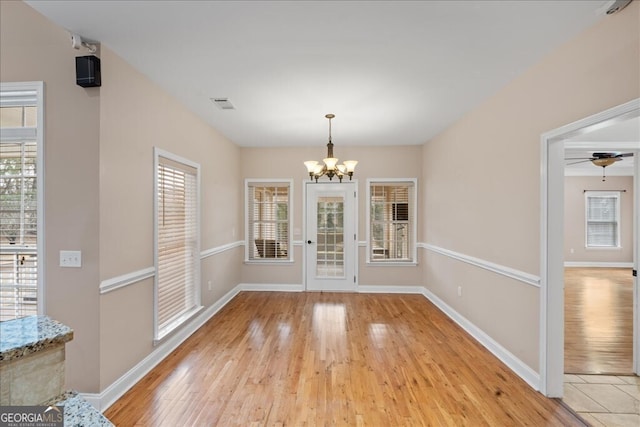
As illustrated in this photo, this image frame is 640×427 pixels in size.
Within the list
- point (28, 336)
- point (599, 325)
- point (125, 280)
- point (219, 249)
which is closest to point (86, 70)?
point (125, 280)

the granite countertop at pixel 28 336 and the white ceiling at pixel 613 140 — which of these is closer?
the granite countertop at pixel 28 336

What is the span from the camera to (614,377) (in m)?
2.66

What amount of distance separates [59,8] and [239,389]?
2961 millimetres

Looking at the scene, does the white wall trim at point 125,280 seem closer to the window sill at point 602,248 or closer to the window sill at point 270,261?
the window sill at point 270,261

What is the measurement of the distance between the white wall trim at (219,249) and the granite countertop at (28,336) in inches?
122

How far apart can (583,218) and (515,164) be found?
7611 millimetres

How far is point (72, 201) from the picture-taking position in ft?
7.39

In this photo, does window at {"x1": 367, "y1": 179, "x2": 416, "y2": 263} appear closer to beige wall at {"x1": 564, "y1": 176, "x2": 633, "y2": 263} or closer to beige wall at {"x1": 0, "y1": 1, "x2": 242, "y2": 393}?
beige wall at {"x1": 0, "y1": 1, "x2": 242, "y2": 393}

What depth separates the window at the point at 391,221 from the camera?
5.65m

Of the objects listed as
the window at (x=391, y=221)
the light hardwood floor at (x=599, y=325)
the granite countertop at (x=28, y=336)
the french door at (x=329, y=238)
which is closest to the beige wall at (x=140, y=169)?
the light hardwood floor at (x=599, y=325)

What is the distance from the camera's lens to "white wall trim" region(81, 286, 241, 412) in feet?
7.34

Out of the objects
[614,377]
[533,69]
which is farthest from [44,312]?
[614,377]

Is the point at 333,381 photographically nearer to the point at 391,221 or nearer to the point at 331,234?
the point at 331,234

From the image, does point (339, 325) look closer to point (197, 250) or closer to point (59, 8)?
point (197, 250)
